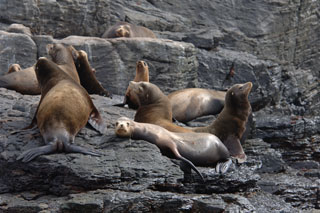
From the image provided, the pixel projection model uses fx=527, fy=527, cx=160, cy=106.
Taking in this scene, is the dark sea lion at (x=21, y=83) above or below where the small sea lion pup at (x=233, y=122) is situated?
below

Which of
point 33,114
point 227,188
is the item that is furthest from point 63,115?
point 227,188

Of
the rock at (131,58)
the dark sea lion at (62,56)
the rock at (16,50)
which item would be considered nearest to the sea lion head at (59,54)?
the dark sea lion at (62,56)

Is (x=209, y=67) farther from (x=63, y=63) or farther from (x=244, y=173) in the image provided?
(x=244, y=173)

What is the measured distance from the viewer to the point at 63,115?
6.04 meters

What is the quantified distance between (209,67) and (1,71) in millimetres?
4903

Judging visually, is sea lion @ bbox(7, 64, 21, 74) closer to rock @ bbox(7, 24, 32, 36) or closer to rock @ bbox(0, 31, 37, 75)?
rock @ bbox(0, 31, 37, 75)

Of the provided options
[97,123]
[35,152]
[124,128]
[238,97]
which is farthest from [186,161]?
[238,97]

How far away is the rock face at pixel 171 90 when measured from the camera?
17.9 feet

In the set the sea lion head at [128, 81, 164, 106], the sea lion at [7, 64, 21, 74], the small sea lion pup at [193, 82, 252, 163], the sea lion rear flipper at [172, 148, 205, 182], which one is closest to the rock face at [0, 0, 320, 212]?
the sea lion rear flipper at [172, 148, 205, 182]

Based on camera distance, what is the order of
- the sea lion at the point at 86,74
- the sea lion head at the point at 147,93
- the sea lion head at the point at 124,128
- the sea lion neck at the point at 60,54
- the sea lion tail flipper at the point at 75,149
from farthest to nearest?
the sea lion at the point at 86,74, the sea lion neck at the point at 60,54, the sea lion head at the point at 147,93, the sea lion head at the point at 124,128, the sea lion tail flipper at the point at 75,149

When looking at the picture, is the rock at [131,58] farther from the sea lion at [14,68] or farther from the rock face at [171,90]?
the sea lion at [14,68]

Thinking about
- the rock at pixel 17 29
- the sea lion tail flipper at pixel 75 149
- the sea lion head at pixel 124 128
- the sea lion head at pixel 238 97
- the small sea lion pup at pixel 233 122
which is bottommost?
the rock at pixel 17 29

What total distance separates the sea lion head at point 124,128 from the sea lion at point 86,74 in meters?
3.79

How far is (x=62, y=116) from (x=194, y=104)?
4.71m
